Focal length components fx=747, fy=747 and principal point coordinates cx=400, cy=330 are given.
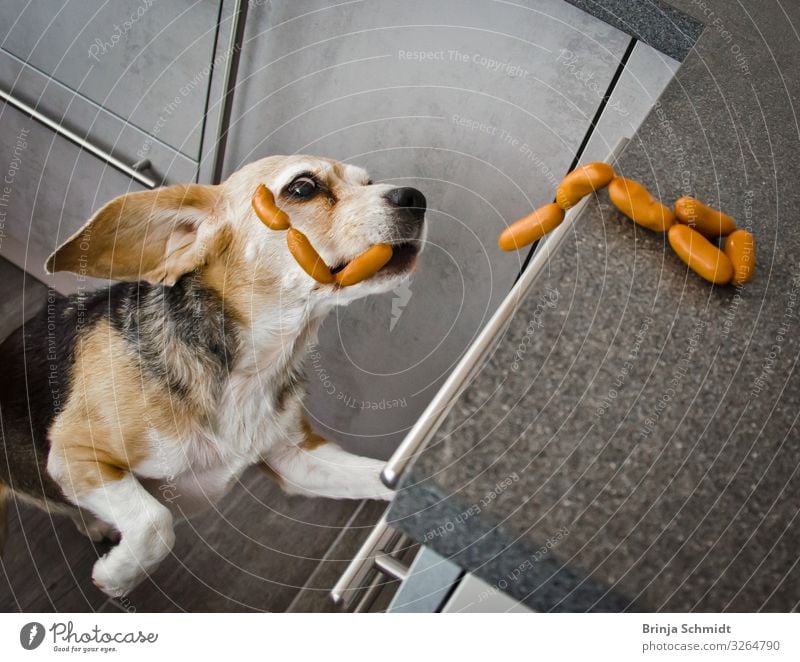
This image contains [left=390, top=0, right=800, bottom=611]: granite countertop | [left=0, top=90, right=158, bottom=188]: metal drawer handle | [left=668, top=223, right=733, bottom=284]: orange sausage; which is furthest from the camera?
[left=0, top=90, right=158, bottom=188]: metal drawer handle

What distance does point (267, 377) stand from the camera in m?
1.05

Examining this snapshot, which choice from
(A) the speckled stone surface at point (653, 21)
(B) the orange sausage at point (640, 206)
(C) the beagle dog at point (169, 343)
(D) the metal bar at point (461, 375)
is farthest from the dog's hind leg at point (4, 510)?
(A) the speckled stone surface at point (653, 21)

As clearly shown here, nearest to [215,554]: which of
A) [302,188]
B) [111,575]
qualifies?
[111,575]

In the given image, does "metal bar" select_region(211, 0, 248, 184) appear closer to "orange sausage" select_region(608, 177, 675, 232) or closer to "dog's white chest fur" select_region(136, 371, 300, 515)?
"dog's white chest fur" select_region(136, 371, 300, 515)

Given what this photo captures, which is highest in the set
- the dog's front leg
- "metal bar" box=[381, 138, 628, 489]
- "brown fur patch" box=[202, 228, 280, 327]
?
"metal bar" box=[381, 138, 628, 489]

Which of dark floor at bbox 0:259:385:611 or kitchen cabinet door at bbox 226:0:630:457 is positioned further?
kitchen cabinet door at bbox 226:0:630:457

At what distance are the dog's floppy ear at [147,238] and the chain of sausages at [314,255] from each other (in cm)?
Answer: 7

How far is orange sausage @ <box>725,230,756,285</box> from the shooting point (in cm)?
80

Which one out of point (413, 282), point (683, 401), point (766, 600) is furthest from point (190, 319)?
point (766, 600)

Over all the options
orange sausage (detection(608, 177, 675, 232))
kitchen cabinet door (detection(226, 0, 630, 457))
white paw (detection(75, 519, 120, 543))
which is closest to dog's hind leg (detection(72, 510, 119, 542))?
white paw (detection(75, 519, 120, 543))

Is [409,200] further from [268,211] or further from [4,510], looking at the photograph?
[4,510]

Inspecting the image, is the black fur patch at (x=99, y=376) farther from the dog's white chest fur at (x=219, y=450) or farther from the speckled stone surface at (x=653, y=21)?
the speckled stone surface at (x=653, y=21)

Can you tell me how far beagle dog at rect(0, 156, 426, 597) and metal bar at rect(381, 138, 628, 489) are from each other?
0.24 metres

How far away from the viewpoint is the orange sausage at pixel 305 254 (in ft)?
3.03
